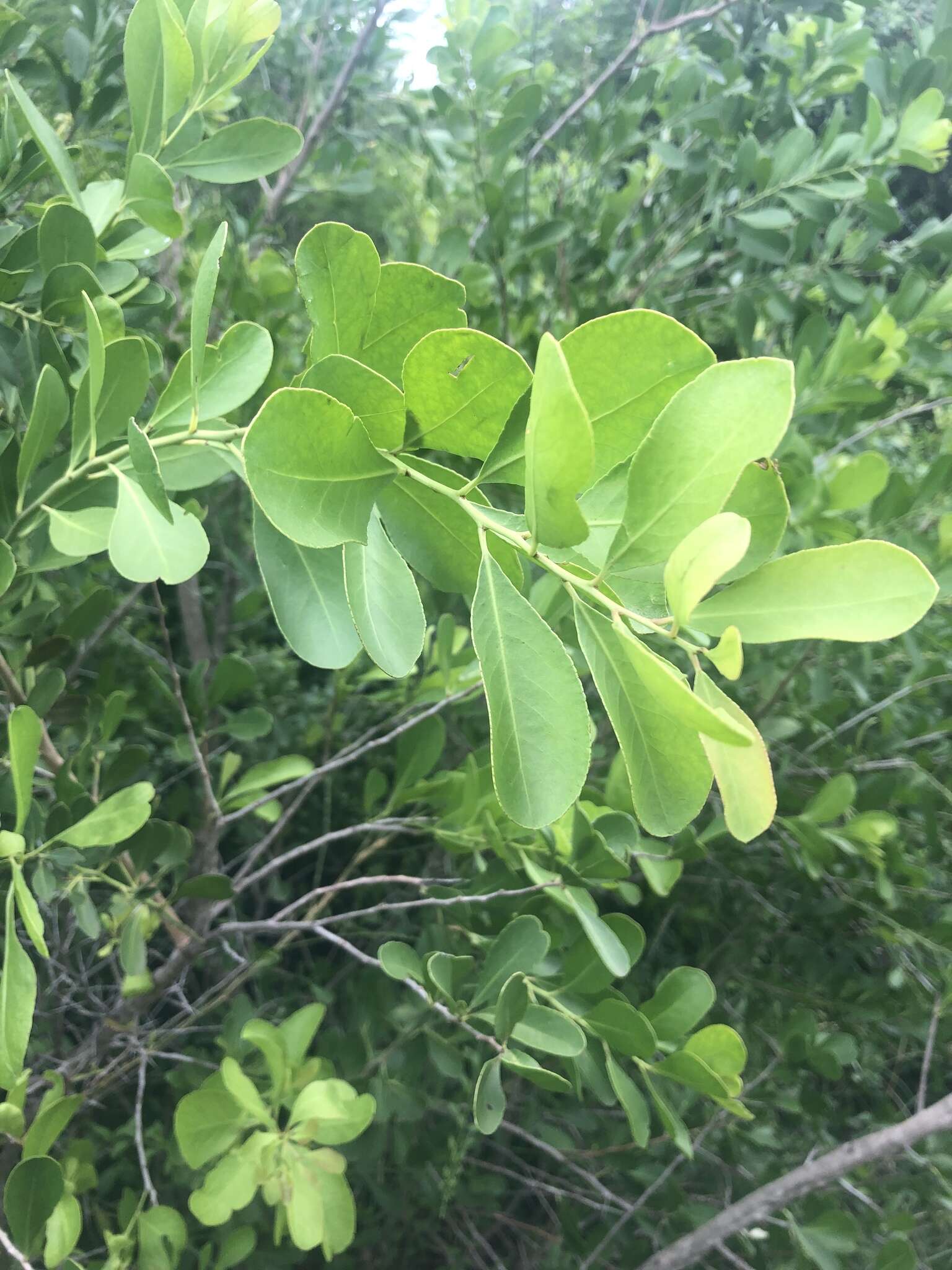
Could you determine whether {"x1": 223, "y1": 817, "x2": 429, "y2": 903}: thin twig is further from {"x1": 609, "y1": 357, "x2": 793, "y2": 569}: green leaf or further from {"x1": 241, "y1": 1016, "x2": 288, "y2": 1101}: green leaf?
{"x1": 609, "y1": 357, "x2": 793, "y2": 569}: green leaf

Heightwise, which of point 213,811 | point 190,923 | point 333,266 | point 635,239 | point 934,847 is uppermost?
point 333,266

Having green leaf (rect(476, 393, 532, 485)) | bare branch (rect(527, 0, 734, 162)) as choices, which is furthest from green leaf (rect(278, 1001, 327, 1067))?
bare branch (rect(527, 0, 734, 162))

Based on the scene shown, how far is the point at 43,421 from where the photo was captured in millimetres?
428

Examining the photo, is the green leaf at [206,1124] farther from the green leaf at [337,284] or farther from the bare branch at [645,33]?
the bare branch at [645,33]

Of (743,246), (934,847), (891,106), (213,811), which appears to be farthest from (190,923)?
(891,106)

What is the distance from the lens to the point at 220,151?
0.48 metres

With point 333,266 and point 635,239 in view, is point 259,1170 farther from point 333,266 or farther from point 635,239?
point 635,239

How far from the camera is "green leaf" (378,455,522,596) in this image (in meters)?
0.33

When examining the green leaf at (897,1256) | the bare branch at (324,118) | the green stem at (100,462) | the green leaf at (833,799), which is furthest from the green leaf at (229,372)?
the green leaf at (897,1256)

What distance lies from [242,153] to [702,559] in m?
0.44

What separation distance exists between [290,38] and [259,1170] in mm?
1717

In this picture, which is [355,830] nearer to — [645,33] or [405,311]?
[405,311]

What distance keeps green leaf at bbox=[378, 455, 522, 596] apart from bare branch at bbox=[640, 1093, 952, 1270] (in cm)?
75

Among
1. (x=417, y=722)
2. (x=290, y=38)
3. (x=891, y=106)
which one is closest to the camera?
(x=417, y=722)
